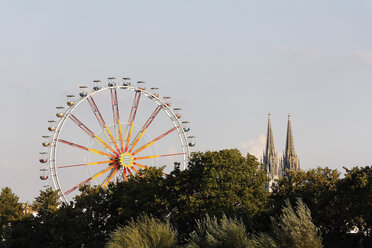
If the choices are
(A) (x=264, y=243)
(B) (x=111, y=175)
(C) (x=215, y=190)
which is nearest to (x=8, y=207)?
(B) (x=111, y=175)

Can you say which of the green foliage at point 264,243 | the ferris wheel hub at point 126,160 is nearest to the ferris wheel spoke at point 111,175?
the ferris wheel hub at point 126,160

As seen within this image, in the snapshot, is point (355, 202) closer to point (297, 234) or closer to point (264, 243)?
point (297, 234)

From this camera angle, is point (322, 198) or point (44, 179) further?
point (44, 179)

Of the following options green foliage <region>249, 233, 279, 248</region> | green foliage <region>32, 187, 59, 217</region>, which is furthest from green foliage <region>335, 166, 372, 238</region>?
green foliage <region>32, 187, 59, 217</region>

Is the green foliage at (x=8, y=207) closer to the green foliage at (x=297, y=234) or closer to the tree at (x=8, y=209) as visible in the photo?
the tree at (x=8, y=209)

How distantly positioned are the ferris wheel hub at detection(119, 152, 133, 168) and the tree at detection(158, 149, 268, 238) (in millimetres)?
8186

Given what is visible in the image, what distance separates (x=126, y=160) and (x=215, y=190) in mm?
15916

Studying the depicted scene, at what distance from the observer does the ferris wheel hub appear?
74.1 meters

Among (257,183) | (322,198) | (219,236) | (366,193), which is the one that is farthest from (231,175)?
(219,236)

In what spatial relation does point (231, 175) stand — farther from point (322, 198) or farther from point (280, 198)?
point (322, 198)

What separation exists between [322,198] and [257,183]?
743 cm

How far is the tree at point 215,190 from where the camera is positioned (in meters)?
61.5

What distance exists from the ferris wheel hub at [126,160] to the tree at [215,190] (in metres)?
8.19

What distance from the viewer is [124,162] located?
7444 cm
